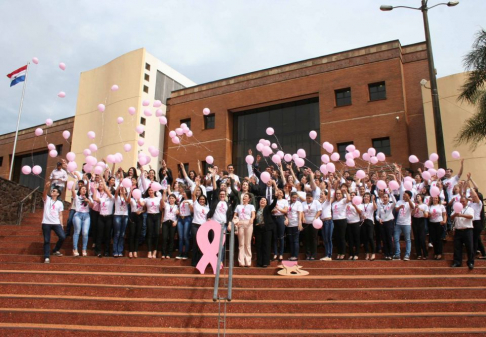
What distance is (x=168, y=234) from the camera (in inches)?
381

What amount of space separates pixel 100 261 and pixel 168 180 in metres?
3.24

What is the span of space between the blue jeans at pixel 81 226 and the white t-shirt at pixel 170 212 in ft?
6.32

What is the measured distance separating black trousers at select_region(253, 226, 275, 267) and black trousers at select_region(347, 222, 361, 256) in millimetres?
1915

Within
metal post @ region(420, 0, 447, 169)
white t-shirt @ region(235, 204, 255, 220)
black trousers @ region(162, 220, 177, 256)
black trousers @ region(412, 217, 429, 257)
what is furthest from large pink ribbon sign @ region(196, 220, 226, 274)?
metal post @ region(420, 0, 447, 169)

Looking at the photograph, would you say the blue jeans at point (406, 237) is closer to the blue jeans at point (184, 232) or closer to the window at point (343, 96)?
the blue jeans at point (184, 232)

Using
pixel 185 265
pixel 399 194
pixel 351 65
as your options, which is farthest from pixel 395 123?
pixel 185 265

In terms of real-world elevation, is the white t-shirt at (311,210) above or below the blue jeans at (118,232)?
above

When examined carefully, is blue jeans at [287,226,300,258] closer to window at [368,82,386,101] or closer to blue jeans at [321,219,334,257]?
Result: blue jeans at [321,219,334,257]

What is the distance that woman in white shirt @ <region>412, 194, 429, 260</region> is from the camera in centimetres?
910

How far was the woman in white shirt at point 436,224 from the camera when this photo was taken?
9023 mm

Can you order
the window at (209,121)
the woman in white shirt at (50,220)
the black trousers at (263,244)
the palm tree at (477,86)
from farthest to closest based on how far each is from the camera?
the window at (209,121), the palm tree at (477,86), the woman in white shirt at (50,220), the black trousers at (263,244)

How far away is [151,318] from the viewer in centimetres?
636

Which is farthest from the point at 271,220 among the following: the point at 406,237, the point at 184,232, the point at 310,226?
the point at 406,237

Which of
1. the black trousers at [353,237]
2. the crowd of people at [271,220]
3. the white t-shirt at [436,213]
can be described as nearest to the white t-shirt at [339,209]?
the crowd of people at [271,220]
